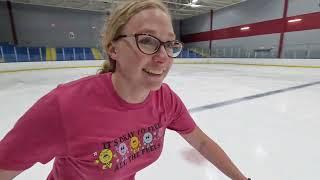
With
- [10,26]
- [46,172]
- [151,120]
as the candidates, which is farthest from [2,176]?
[10,26]

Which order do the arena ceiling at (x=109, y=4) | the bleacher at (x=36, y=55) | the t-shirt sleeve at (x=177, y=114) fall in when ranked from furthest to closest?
the arena ceiling at (x=109, y=4), the bleacher at (x=36, y=55), the t-shirt sleeve at (x=177, y=114)

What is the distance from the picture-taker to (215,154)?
1.09 m

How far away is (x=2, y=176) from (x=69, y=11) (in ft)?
65.3

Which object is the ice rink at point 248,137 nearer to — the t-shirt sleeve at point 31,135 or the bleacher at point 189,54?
the t-shirt sleeve at point 31,135

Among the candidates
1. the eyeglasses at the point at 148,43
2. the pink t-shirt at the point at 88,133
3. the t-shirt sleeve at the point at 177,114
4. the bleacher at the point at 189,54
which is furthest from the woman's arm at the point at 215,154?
the bleacher at the point at 189,54

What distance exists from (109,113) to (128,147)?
166 millimetres

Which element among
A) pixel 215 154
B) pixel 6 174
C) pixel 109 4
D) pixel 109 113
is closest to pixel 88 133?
pixel 109 113

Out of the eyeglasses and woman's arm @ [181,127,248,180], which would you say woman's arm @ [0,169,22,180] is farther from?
woman's arm @ [181,127,248,180]

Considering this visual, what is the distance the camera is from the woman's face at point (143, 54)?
72cm

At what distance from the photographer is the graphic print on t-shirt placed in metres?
0.76

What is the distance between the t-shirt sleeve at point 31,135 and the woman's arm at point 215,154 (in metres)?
0.67

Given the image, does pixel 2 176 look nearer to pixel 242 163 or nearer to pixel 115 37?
pixel 115 37

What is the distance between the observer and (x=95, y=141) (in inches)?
28.4

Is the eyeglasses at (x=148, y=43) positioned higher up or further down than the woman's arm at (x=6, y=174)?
higher up
